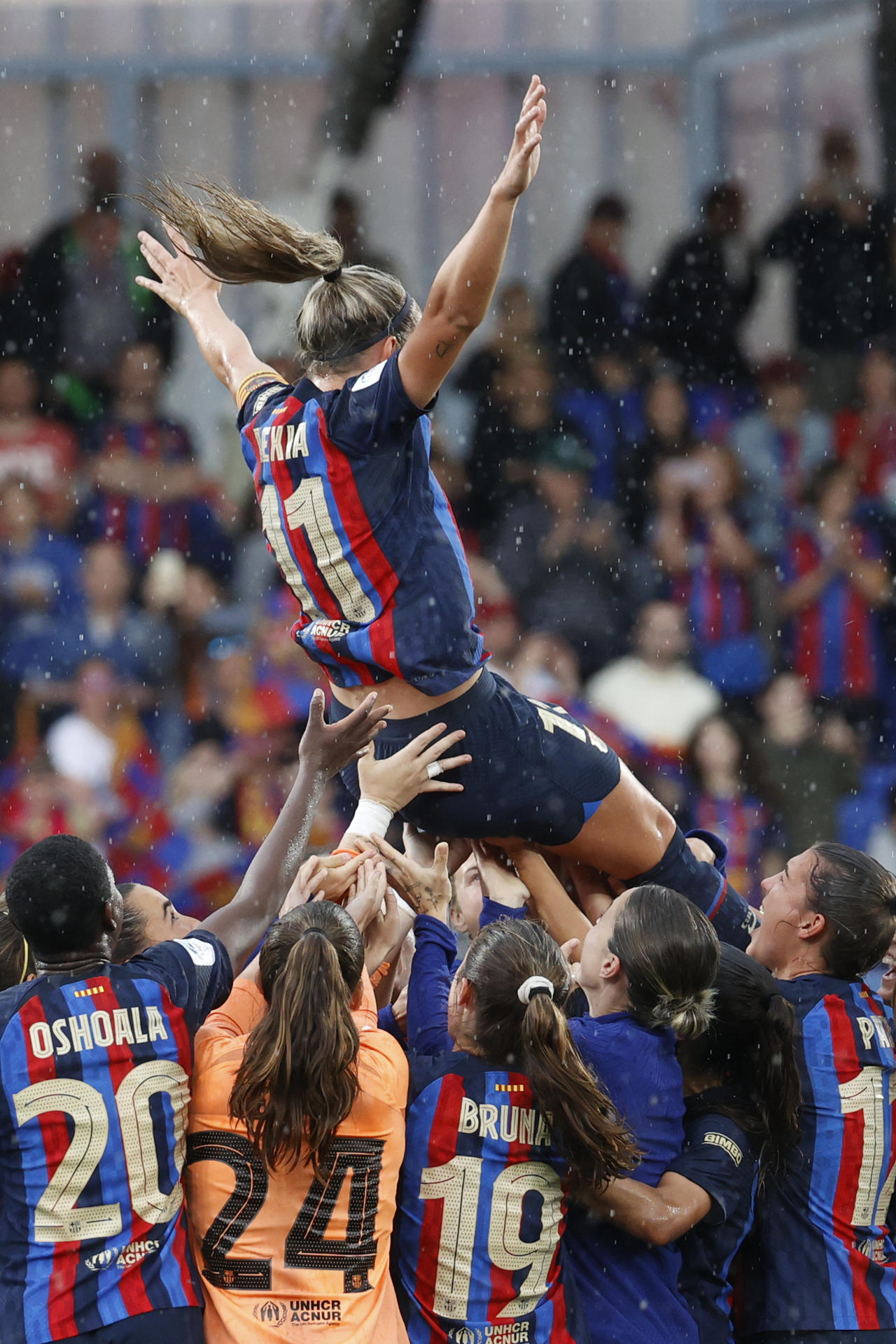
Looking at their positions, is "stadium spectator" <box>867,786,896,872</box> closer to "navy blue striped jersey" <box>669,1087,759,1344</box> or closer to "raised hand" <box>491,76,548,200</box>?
"navy blue striped jersey" <box>669,1087,759,1344</box>

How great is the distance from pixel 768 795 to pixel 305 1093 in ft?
15.3

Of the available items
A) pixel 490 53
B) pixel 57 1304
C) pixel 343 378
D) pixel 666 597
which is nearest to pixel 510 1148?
pixel 57 1304

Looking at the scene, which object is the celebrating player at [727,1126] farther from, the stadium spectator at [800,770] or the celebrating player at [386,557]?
the stadium spectator at [800,770]

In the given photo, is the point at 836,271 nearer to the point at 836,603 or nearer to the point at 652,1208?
the point at 836,603

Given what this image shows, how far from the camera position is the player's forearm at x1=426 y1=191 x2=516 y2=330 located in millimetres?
2842

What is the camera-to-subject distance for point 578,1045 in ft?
9.95

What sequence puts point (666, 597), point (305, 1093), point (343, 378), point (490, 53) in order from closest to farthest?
point (305, 1093)
point (343, 378)
point (666, 597)
point (490, 53)

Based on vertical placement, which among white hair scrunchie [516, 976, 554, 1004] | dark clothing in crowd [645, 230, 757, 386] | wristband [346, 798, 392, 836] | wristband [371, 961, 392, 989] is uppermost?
dark clothing in crowd [645, 230, 757, 386]

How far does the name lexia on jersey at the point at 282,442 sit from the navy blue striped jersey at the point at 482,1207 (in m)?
1.28

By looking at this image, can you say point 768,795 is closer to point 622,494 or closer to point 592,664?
point 592,664

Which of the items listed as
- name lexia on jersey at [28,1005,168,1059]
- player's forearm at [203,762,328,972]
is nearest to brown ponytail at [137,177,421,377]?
player's forearm at [203,762,328,972]

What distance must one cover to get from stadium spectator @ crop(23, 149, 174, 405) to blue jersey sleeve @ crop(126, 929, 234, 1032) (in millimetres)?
5236

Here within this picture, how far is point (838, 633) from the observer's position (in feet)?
26.1

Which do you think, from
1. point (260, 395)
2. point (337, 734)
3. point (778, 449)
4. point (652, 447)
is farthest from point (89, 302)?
point (337, 734)
